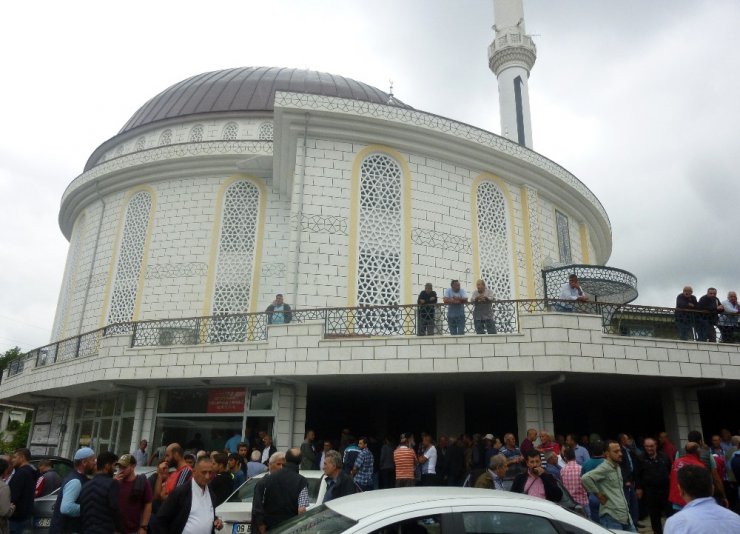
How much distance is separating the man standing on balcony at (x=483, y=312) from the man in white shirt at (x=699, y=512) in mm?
7120

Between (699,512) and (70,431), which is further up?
(70,431)

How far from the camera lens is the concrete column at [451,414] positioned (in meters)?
12.3

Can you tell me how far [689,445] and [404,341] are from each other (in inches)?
195

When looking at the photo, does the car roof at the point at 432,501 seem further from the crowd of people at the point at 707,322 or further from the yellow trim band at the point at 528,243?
the yellow trim band at the point at 528,243

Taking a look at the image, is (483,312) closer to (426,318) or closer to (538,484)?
(426,318)

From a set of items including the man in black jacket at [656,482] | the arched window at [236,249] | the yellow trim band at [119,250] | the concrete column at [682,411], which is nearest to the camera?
the man in black jacket at [656,482]

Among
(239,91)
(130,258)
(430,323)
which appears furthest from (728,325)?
(239,91)

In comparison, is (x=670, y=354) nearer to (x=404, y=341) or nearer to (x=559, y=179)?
(x=404, y=341)

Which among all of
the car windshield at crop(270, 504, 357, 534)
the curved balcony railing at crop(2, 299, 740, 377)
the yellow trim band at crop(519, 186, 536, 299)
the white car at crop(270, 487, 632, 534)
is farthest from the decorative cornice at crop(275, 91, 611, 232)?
the white car at crop(270, 487, 632, 534)

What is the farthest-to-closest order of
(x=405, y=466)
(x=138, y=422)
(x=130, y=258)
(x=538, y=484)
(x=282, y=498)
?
(x=130, y=258), (x=138, y=422), (x=405, y=466), (x=538, y=484), (x=282, y=498)

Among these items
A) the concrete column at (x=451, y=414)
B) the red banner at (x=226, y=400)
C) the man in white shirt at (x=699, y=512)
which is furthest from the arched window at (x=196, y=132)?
the man in white shirt at (x=699, y=512)

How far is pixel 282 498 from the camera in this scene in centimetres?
490

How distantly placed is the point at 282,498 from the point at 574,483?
3.48m

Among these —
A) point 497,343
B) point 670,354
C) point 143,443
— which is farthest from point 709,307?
point 143,443
